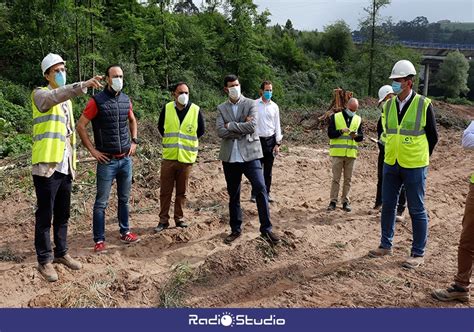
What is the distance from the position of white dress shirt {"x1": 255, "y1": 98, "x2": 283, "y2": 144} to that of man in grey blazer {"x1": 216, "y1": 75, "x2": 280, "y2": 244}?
161 centimetres

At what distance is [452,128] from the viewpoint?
61.3 feet

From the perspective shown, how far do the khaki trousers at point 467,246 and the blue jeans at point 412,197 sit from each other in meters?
0.83

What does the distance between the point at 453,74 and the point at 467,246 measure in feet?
124

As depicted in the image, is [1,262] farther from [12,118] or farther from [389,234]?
[12,118]

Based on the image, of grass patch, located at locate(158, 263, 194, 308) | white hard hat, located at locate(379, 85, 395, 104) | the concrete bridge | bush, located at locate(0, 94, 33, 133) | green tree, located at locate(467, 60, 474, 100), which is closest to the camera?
grass patch, located at locate(158, 263, 194, 308)

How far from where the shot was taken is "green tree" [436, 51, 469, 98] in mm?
37156

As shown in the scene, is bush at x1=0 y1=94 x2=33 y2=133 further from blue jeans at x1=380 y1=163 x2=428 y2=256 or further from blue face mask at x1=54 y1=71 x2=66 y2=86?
blue jeans at x1=380 y1=163 x2=428 y2=256

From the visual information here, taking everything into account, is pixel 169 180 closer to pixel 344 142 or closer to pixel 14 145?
pixel 344 142

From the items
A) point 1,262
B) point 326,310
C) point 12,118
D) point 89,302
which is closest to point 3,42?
point 12,118

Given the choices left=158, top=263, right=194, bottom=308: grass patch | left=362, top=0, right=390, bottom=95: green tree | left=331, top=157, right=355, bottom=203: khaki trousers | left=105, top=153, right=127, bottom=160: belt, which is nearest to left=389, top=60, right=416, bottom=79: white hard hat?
left=331, top=157, right=355, bottom=203: khaki trousers

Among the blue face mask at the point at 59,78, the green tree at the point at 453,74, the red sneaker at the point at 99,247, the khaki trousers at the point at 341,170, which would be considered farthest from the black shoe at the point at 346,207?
the green tree at the point at 453,74

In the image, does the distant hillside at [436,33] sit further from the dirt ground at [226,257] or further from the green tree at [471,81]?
the dirt ground at [226,257]

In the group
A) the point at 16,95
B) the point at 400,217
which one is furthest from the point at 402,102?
the point at 16,95

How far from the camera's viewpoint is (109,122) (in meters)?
5.31
